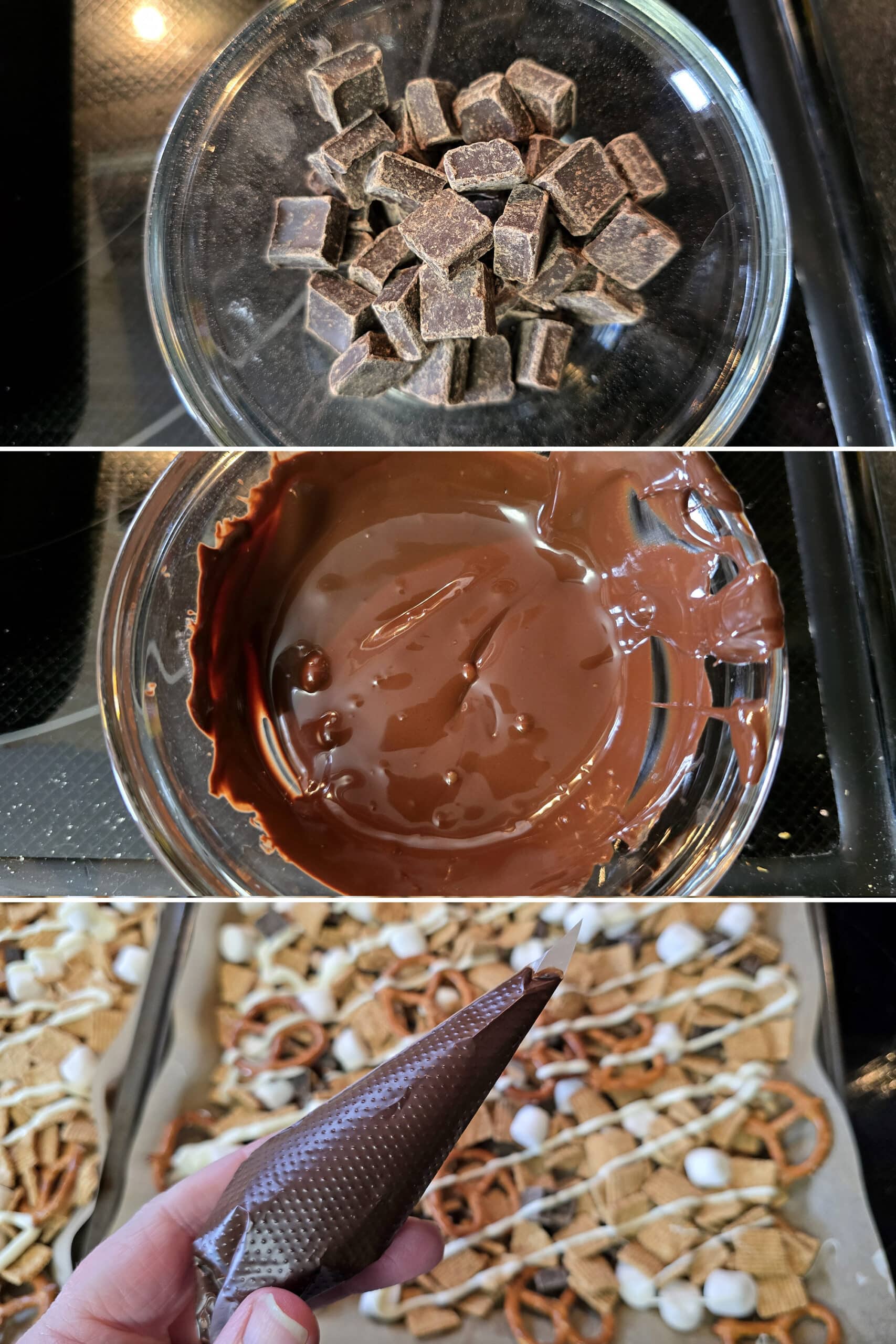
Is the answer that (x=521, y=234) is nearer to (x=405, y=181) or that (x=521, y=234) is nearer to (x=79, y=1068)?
(x=405, y=181)

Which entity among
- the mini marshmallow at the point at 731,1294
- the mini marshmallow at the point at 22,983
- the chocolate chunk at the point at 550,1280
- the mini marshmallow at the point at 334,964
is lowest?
the mini marshmallow at the point at 731,1294

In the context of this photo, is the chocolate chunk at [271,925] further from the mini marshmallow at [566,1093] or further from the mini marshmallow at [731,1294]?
the mini marshmallow at [731,1294]

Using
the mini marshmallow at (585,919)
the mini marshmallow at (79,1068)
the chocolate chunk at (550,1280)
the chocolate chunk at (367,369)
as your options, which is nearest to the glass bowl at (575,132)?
the chocolate chunk at (367,369)

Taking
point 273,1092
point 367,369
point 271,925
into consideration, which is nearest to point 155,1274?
point 273,1092

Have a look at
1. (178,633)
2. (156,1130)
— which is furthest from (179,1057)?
(178,633)

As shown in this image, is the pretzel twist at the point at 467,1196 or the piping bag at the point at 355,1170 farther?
the pretzel twist at the point at 467,1196

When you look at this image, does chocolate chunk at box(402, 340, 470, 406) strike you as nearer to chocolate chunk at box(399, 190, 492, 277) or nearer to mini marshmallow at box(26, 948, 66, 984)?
chocolate chunk at box(399, 190, 492, 277)

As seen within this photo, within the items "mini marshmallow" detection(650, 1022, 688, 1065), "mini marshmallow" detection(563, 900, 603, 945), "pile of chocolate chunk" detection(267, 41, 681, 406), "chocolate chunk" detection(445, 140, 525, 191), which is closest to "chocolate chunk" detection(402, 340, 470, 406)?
"pile of chocolate chunk" detection(267, 41, 681, 406)
